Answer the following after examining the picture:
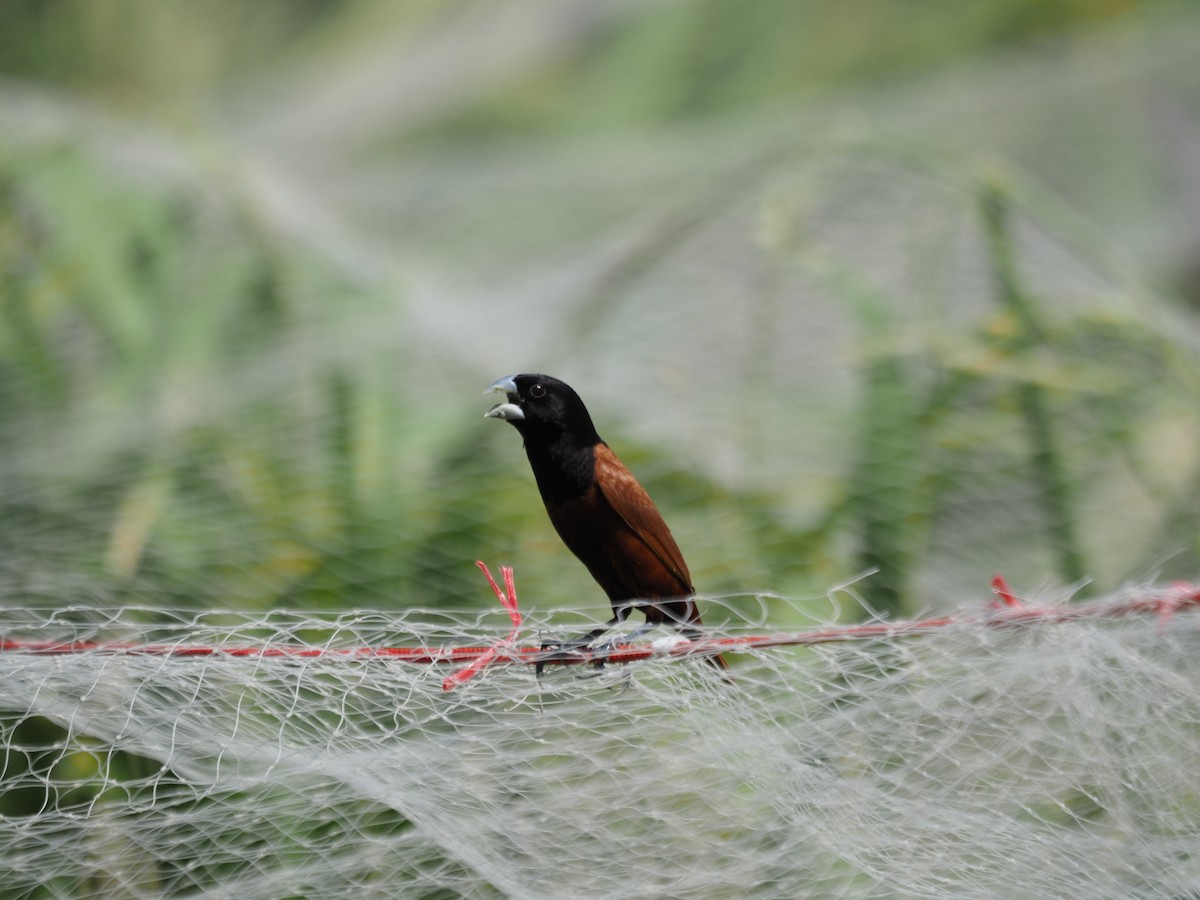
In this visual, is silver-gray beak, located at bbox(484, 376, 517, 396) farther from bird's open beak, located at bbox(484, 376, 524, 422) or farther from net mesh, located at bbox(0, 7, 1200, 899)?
net mesh, located at bbox(0, 7, 1200, 899)

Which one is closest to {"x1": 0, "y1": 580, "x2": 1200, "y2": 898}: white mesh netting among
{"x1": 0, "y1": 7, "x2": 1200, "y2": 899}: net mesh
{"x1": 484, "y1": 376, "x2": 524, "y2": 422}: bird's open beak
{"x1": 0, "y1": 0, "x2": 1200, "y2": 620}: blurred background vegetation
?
{"x1": 0, "y1": 7, "x2": 1200, "y2": 899}: net mesh

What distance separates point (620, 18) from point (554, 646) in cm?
466

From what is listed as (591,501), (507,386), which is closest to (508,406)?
(507,386)

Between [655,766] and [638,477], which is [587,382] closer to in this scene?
[638,477]

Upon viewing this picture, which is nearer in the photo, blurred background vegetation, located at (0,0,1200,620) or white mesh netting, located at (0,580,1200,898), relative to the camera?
white mesh netting, located at (0,580,1200,898)

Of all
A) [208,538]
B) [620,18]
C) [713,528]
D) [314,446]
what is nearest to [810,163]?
[713,528]

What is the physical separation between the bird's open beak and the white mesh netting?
22cm

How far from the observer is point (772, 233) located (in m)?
2.68

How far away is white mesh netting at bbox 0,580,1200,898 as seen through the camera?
1375 millimetres

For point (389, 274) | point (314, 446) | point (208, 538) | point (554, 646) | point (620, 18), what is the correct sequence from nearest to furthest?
point (554, 646) < point (208, 538) < point (314, 446) < point (389, 274) < point (620, 18)

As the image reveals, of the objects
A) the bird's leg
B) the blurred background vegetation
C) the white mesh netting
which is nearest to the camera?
the bird's leg

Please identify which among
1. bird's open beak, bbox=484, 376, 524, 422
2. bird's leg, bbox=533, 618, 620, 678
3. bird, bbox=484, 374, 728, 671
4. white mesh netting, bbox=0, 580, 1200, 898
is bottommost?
white mesh netting, bbox=0, 580, 1200, 898

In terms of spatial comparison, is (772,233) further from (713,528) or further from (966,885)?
(966,885)

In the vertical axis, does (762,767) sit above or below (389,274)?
below
